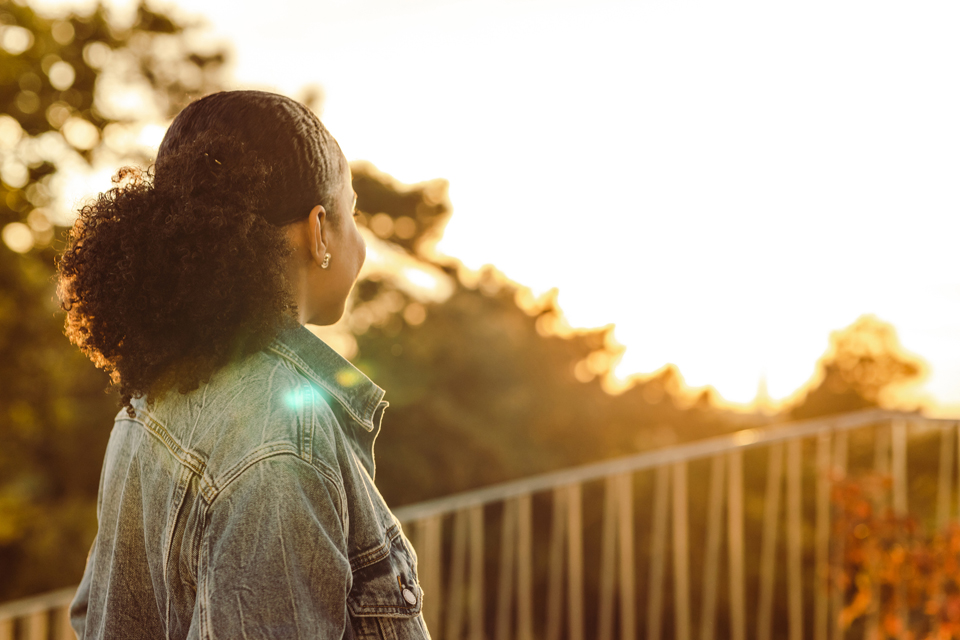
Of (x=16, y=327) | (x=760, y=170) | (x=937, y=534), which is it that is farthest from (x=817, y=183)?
(x=16, y=327)

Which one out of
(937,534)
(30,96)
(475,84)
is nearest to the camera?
(937,534)

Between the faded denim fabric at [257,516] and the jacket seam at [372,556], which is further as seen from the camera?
the jacket seam at [372,556]

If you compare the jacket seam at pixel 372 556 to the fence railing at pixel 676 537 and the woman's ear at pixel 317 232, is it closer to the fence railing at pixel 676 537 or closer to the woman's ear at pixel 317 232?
the woman's ear at pixel 317 232

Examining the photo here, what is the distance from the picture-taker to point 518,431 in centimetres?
1485

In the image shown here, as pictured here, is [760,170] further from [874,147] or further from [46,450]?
[46,450]

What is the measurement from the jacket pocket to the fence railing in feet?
6.51

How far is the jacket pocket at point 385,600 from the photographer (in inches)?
34.6

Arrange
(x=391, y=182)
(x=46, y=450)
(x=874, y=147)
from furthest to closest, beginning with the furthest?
(x=391, y=182), (x=46, y=450), (x=874, y=147)

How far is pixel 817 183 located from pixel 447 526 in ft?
32.4

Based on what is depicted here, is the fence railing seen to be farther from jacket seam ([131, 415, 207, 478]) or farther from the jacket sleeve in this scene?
the jacket sleeve

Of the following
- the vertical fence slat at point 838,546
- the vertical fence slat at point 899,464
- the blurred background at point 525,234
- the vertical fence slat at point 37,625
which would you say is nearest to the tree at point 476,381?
the blurred background at point 525,234

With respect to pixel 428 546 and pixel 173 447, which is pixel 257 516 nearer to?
pixel 173 447

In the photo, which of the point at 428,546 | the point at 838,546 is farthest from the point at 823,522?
the point at 428,546

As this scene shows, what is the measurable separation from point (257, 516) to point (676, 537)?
12.6 feet
